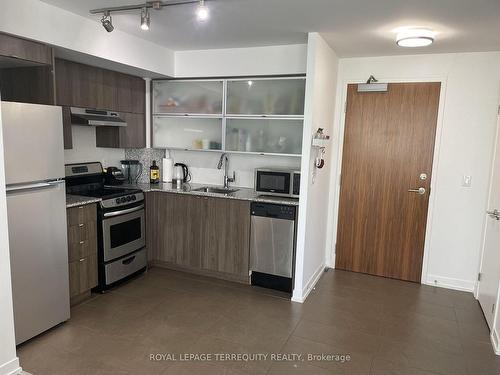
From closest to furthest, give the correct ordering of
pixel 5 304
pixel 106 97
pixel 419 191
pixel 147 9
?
pixel 5 304
pixel 147 9
pixel 106 97
pixel 419 191

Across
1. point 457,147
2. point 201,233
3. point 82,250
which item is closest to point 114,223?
point 82,250

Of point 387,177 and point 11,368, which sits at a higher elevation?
point 387,177

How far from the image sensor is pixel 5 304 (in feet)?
7.41

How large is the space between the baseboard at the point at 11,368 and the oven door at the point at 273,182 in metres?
2.49

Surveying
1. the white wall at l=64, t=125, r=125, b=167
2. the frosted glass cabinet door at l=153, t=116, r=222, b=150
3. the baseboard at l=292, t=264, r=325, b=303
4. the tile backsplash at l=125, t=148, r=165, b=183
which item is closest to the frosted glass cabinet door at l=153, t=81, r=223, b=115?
the frosted glass cabinet door at l=153, t=116, r=222, b=150

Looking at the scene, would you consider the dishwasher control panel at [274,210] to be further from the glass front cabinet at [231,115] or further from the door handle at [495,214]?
the door handle at [495,214]

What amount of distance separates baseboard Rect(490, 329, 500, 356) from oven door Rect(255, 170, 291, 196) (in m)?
2.07

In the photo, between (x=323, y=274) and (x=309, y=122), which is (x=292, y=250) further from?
(x=309, y=122)

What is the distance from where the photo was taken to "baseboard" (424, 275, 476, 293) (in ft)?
12.7

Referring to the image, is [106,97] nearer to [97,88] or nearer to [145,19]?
[97,88]

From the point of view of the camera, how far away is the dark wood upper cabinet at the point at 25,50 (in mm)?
2549

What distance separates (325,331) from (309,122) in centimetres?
180

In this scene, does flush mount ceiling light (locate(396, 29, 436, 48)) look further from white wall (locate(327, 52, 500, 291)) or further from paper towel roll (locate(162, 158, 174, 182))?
paper towel roll (locate(162, 158, 174, 182))

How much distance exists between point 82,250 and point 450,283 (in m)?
3.78
